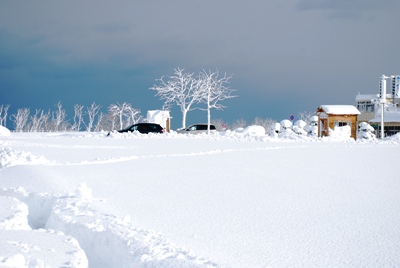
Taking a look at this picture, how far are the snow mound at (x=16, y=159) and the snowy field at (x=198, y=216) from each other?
87mm

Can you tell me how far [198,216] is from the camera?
8.26 m

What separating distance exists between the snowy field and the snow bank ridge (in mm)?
18

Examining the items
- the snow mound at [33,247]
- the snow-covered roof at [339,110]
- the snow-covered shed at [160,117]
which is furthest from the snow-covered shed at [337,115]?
the snow mound at [33,247]

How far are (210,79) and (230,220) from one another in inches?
2157

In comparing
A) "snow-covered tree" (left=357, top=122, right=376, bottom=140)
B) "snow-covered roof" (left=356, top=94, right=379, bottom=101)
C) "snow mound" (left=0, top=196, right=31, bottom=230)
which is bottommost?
"snow mound" (left=0, top=196, right=31, bottom=230)

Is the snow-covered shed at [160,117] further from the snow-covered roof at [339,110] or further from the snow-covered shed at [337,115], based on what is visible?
the snow-covered roof at [339,110]

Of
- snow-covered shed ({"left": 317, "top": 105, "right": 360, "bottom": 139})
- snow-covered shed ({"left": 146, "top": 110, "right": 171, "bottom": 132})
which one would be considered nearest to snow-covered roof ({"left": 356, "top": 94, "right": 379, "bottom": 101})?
snow-covered shed ({"left": 317, "top": 105, "right": 360, "bottom": 139})

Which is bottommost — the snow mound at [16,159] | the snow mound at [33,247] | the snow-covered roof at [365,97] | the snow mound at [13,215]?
the snow mound at [33,247]

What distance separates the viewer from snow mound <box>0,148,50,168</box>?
1510 cm

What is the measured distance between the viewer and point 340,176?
Result: 528 inches

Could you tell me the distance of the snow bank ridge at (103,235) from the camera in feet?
20.0

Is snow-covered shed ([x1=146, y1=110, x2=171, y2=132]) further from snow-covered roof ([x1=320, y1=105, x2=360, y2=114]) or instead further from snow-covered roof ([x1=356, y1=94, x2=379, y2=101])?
snow-covered roof ([x1=356, y1=94, x2=379, y2=101])

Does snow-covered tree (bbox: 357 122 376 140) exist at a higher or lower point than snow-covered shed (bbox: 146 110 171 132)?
lower

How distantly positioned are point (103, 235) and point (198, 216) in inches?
64.2
